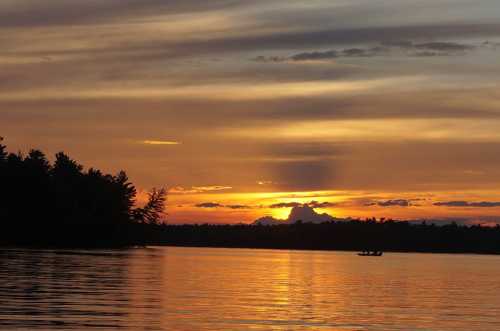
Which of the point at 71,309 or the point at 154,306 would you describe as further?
the point at 154,306

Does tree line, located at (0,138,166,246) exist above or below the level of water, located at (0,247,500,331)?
above

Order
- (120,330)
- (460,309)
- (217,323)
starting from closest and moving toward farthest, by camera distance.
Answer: (120,330) → (217,323) → (460,309)

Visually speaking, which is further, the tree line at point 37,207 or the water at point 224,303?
the tree line at point 37,207

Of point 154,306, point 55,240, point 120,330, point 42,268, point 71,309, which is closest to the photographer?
point 120,330

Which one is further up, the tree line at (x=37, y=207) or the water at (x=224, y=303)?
the tree line at (x=37, y=207)

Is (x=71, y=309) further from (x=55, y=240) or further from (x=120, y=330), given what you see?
(x=55, y=240)

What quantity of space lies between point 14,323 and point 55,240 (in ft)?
492

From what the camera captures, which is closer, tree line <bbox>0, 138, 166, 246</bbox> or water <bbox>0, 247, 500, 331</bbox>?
water <bbox>0, 247, 500, 331</bbox>

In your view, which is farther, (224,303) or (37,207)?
(37,207)

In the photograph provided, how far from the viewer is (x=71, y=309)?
167 feet

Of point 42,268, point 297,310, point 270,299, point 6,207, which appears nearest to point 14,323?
point 297,310

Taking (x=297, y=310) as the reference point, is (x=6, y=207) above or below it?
above

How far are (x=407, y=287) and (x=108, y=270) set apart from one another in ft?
89.3

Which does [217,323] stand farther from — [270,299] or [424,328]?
[270,299]
